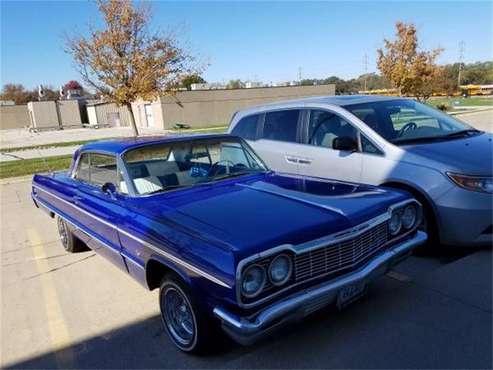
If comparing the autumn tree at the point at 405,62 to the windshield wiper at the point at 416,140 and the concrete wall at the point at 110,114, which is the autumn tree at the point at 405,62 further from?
the concrete wall at the point at 110,114

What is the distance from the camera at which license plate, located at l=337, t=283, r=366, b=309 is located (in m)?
2.70

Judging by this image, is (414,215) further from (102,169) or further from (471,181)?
(102,169)

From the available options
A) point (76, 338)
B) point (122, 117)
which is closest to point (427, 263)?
point (76, 338)

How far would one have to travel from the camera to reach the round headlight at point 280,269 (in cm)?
244

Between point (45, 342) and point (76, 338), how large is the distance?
0.25 metres

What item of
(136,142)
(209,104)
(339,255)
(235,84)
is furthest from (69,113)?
(339,255)

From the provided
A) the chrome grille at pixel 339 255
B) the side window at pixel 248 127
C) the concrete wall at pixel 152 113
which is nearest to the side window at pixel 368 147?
the chrome grille at pixel 339 255

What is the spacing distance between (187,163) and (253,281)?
1.84 metres

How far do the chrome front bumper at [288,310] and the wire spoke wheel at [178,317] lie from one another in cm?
51

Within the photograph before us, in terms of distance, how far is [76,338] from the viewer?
3297 millimetres

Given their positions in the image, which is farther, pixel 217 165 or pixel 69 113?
pixel 69 113

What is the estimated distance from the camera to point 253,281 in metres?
2.40

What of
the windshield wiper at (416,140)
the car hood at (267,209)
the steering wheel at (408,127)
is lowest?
the car hood at (267,209)

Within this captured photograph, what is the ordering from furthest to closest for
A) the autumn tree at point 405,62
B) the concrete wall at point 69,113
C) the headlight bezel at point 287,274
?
1. the concrete wall at point 69,113
2. the autumn tree at point 405,62
3. the headlight bezel at point 287,274
